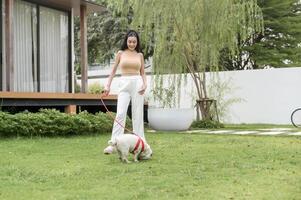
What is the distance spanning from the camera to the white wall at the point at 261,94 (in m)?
15.1

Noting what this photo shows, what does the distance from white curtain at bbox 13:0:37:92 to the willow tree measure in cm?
272

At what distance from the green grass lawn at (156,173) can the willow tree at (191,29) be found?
540cm

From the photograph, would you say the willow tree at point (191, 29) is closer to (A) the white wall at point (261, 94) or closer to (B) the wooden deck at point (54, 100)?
(A) the white wall at point (261, 94)

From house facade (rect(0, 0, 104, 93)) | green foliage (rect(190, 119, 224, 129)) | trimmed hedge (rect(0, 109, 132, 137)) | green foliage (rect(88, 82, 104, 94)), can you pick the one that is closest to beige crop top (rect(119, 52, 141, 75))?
trimmed hedge (rect(0, 109, 132, 137))

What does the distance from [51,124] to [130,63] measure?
3350 mm

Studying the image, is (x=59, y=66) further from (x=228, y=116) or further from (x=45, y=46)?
(x=228, y=116)

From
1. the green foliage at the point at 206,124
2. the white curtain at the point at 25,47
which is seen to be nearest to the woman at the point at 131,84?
the white curtain at the point at 25,47

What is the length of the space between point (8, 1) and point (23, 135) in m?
3.18

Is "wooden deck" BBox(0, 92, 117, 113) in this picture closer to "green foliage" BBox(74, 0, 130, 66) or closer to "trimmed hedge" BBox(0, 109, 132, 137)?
"trimmed hedge" BBox(0, 109, 132, 137)

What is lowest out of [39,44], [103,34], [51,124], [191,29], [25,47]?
[51,124]

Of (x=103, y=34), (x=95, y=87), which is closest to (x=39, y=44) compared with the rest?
(x=95, y=87)

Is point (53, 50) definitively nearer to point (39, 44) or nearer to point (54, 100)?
point (39, 44)

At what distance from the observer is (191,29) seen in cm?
1284

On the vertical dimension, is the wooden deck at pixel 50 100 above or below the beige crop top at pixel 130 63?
below
